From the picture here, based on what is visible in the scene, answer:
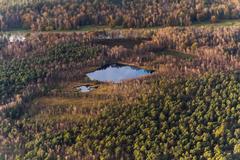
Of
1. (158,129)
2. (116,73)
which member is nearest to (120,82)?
(116,73)

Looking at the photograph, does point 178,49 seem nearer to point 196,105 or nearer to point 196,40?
point 196,40

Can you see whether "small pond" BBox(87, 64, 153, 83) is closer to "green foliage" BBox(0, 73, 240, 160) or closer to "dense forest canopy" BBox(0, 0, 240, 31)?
"green foliage" BBox(0, 73, 240, 160)

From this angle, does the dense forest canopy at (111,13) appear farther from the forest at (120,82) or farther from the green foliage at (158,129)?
the green foliage at (158,129)

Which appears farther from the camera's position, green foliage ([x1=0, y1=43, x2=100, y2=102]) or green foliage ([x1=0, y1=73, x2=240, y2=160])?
green foliage ([x1=0, y1=43, x2=100, y2=102])

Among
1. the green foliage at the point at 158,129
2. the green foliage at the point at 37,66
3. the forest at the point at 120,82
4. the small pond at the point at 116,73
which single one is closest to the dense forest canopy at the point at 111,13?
the forest at the point at 120,82

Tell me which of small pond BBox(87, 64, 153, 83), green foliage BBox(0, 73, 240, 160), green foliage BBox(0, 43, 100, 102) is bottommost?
green foliage BBox(0, 73, 240, 160)

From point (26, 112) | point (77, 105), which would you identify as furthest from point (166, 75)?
point (26, 112)

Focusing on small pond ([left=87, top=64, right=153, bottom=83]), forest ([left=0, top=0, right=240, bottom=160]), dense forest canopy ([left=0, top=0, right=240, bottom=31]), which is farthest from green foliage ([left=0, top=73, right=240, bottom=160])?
dense forest canopy ([left=0, top=0, right=240, bottom=31])
